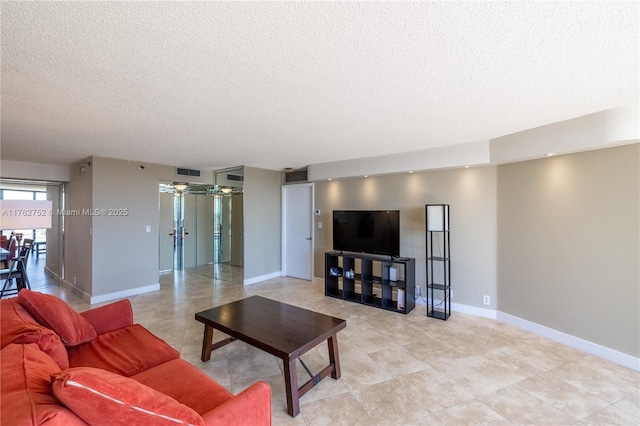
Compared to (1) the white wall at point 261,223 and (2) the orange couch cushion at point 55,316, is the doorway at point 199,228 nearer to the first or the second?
(1) the white wall at point 261,223

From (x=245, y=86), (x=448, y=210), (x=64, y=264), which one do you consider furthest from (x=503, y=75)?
(x=64, y=264)

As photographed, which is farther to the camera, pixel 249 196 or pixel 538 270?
pixel 249 196

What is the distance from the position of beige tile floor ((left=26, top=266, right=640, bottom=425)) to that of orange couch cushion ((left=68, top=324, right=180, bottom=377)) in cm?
66

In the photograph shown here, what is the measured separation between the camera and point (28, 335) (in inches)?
62.2

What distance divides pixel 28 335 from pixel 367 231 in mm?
3933

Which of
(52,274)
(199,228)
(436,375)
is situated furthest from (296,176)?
(52,274)

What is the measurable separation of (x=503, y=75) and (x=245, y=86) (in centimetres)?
180

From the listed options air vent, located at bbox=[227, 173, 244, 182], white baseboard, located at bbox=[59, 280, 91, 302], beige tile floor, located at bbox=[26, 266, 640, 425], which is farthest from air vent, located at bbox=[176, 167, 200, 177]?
beige tile floor, located at bbox=[26, 266, 640, 425]

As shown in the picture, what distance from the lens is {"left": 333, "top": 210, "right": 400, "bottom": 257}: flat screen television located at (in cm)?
436

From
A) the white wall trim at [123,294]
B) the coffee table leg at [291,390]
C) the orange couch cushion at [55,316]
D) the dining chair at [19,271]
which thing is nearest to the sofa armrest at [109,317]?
the orange couch cushion at [55,316]

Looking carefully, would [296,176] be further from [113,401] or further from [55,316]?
[113,401]

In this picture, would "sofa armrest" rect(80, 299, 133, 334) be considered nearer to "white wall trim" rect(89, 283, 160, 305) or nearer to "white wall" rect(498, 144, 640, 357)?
"white wall trim" rect(89, 283, 160, 305)

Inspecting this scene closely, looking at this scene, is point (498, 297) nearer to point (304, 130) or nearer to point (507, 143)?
point (507, 143)

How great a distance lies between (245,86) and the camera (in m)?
2.07
